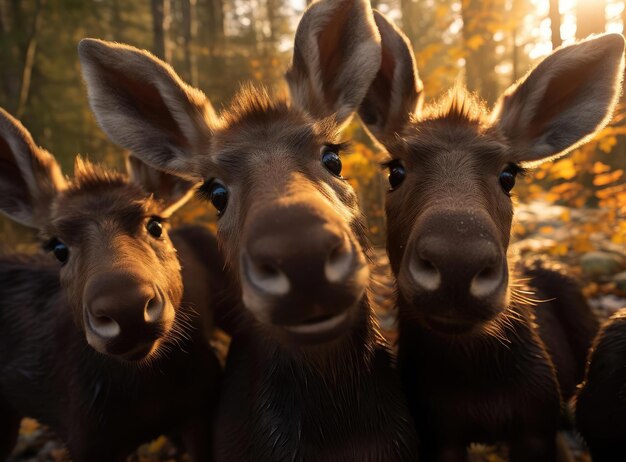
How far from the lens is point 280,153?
2371 millimetres

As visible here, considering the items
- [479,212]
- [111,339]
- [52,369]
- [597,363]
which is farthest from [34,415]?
[597,363]

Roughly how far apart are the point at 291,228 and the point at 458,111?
1.76 m

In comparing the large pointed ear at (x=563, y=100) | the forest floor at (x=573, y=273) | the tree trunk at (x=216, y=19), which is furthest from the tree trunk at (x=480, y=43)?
the tree trunk at (x=216, y=19)

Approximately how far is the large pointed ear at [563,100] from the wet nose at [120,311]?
8.32 ft

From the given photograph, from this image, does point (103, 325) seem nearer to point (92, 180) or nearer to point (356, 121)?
point (92, 180)

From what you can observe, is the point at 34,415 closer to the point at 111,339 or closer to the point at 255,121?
the point at 111,339

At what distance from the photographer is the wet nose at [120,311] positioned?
7.38 ft

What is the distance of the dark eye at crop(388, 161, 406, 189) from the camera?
9.29ft

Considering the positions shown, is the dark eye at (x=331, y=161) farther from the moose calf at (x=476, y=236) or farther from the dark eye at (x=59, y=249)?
the dark eye at (x=59, y=249)

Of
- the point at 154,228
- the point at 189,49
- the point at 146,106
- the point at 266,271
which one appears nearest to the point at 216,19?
the point at 189,49

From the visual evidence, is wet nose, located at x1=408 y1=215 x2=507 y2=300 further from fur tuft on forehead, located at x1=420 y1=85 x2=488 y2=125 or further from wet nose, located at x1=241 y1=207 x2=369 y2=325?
fur tuft on forehead, located at x1=420 y1=85 x2=488 y2=125

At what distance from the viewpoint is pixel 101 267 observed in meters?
2.49

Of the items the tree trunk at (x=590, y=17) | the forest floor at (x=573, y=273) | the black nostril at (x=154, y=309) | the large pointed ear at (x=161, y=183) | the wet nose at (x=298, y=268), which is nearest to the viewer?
the wet nose at (x=298, y=268)

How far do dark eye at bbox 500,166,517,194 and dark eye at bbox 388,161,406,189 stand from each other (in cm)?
61
